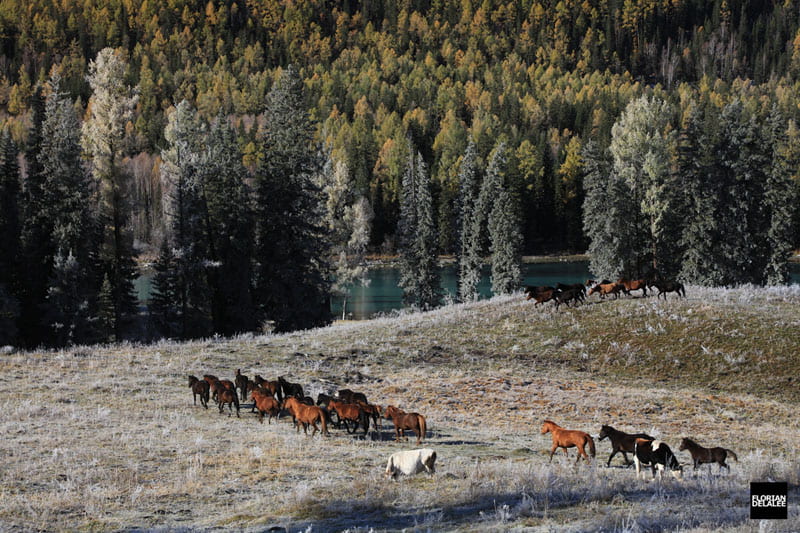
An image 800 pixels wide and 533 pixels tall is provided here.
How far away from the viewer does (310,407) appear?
47.3ft

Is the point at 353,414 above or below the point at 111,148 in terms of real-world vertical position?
below

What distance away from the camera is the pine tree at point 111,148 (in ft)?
133

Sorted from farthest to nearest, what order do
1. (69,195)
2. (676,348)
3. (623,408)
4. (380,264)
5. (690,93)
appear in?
1. (690,93)
2. (380,264)
3. (69,195)
4. (676,348)
5. (623,408)

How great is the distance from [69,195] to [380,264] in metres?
77.9

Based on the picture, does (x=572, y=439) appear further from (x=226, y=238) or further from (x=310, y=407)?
(x=226, y=238)

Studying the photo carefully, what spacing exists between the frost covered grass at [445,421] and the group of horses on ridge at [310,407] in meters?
0.42

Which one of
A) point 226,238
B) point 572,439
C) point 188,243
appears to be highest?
point 226,238

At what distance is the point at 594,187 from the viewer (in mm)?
54812

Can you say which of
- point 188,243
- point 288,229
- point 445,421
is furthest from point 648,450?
point 188,243

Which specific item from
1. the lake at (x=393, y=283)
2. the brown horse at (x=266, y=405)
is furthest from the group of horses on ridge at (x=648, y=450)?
the lake at (x=393, y=283)

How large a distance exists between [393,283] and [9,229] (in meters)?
54.9

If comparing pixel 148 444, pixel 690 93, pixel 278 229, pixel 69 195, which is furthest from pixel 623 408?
pixel 690 93

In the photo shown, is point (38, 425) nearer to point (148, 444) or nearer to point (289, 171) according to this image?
point (148, 444)

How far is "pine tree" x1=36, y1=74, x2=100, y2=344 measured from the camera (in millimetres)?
40594
